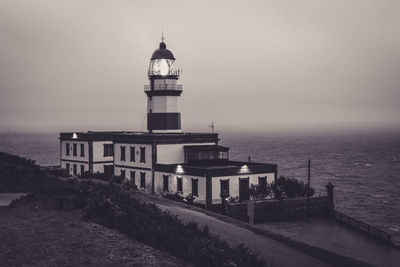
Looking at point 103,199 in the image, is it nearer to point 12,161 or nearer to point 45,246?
point 45,246

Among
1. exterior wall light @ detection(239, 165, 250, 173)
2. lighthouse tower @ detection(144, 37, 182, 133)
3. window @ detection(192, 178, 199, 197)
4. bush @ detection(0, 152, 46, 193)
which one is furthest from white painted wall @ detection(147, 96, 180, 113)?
bush @ detection(0, 152, 46, 193)

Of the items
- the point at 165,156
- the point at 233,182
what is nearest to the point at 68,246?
the point at 233,182

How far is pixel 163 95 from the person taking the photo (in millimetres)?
50719

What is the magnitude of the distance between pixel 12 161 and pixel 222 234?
63.3 ft

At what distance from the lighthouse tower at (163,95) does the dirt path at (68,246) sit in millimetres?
32572

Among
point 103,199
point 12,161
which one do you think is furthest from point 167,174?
point 103,199

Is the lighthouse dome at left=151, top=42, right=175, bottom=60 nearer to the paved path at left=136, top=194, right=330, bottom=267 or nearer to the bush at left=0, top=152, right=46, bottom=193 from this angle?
the bush at left=0, top=152, right=46, bottom=193

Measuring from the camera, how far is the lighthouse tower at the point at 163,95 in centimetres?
5053

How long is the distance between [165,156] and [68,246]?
1187 inches

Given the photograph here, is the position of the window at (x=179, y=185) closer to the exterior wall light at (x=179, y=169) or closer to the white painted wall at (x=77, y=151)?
the exterior wall light at (x=179, y=169)

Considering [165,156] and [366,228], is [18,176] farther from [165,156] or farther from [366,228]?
[366,228]

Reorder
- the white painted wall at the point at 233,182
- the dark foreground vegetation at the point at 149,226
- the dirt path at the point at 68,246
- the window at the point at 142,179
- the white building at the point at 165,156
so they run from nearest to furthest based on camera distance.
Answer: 1. the dirt path at the point at 68,246
2. the dark foreground vegetation at the point at 149,226
3. the white painted wall at the point at 233,182
4. the white building at the point at 165,156
5. the window at the point at 142,179

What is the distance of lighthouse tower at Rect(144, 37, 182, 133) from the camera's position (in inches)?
1989

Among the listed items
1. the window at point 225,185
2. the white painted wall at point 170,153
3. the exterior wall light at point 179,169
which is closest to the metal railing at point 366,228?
the window at point 225,185
